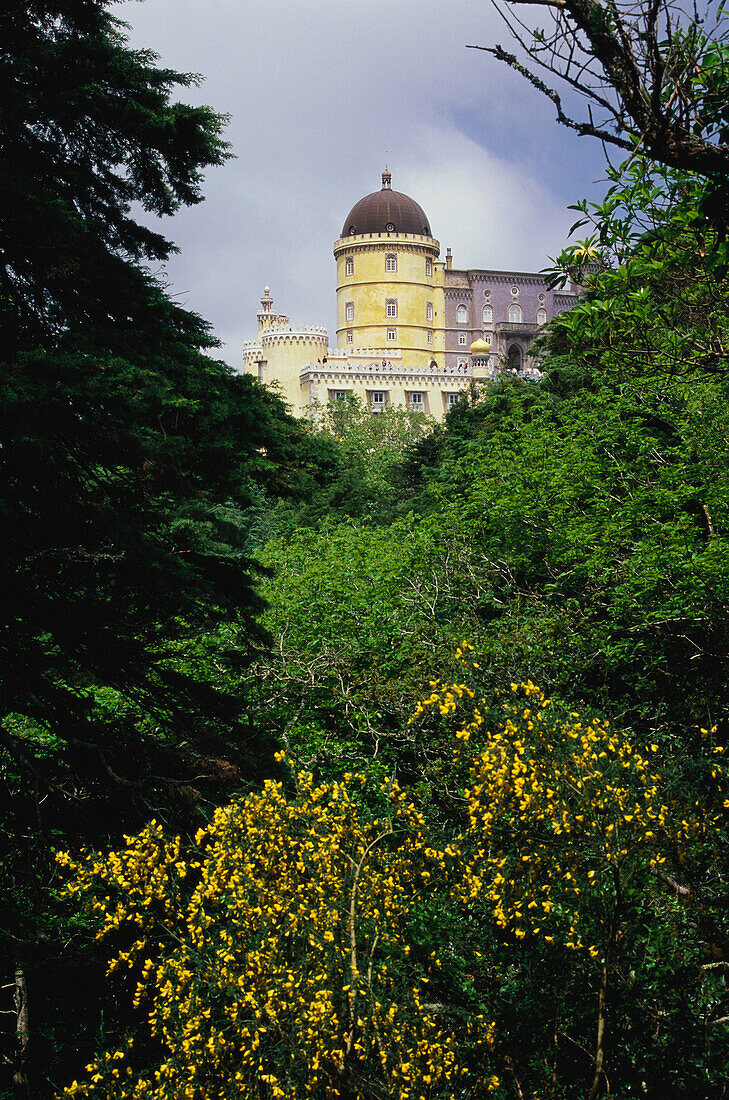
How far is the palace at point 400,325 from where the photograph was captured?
66625mm

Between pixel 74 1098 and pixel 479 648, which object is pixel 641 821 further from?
pixel 479 648

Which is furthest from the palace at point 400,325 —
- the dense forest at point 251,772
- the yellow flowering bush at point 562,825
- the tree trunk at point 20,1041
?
the yellow flowering bush at point 562,825

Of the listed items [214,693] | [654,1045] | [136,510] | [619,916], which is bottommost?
[654,1045]

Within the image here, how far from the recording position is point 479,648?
11273 mm

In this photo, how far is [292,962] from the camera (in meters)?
6.00

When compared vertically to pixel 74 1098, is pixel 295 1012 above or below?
above

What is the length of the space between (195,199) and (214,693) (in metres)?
4.39

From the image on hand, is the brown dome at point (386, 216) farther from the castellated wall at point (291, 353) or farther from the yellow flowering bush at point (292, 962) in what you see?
the yellow flowering bush at point (292, 962)

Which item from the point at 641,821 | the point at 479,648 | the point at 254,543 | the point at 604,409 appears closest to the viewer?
the point at 641,821

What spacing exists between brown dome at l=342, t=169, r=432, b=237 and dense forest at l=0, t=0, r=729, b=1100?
216 feet

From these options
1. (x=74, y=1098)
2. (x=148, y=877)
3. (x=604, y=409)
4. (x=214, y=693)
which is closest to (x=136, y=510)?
(x=214, y=693)

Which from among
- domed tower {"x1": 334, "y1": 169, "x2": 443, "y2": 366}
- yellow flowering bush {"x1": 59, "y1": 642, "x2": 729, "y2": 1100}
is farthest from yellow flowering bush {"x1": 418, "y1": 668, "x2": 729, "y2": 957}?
domed tower {"x1": 334, "y1": 169, "x2": 443, "y2": 366}

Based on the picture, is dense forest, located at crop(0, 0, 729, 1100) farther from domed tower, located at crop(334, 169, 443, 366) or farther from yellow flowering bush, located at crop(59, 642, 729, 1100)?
domed tower, located at crop(334, 169, 443, 366)

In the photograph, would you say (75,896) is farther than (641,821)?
Yes
